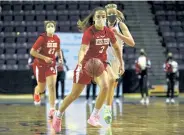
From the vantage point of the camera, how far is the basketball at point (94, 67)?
24.4 feet

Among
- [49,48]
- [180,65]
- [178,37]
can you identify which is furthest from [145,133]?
[178,37]

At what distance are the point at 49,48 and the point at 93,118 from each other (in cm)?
260

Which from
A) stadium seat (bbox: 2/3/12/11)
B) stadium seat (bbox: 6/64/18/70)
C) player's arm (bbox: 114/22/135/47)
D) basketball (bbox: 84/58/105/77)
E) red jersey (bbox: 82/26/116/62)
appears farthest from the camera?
stadium seat (bbox: 2/3/12/11)

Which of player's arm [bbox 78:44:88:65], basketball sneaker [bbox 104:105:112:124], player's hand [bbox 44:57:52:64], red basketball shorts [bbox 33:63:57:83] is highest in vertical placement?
player's arm [bbox 78:44:88:65]

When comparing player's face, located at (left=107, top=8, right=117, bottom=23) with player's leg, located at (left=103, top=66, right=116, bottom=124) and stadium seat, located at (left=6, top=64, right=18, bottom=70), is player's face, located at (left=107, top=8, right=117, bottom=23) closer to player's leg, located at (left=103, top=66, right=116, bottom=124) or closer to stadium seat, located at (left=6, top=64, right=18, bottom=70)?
player's leg, located at (left=103, top=66, right=116, bottom=124)

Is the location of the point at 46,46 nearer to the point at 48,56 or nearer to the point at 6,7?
the point at 48,56

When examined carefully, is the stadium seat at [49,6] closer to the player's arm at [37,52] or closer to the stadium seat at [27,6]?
the stadium seat at [27,6]

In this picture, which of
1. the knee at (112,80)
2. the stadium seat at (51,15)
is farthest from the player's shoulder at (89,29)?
the stadium seat at (51,15)

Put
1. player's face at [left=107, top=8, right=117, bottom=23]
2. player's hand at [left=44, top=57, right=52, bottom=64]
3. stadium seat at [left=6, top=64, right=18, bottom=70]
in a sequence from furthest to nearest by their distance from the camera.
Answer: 1. stadium seat at [left=6, top=64, right=18, bottom=70]
2. player's hand at [left=44, top=57, right=52, bottom=64]
3. player's face at [left=107, top=8, right=117, bottom=23]

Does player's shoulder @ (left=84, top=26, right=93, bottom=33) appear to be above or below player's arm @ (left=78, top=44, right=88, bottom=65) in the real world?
above

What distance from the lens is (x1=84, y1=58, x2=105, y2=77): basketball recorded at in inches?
293

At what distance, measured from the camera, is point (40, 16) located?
24.0 m

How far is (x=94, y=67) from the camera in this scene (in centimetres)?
744

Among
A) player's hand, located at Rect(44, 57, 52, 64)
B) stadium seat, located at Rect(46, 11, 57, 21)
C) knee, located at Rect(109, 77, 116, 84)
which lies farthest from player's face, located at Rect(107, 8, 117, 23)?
stadium seat, located at Rect(46, 11, 57, 21)
